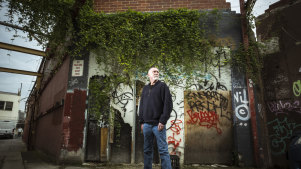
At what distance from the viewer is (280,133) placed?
15.9 feet

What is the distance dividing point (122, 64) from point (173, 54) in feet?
5.22

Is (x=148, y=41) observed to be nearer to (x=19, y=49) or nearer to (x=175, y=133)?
(x=175, y=133)

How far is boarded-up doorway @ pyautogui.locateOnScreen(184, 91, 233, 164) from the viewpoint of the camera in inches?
197

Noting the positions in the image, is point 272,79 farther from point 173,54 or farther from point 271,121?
point 173,54

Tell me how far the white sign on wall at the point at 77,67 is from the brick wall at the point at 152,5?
1.96 metres

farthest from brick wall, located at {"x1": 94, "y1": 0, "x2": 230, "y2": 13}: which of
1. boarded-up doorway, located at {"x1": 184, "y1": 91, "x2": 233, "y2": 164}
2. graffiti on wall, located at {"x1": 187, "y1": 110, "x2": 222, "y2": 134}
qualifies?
graffiti on wall, located at {"x1": 187, "y1": 110, "x2": 222, "y2": 134}

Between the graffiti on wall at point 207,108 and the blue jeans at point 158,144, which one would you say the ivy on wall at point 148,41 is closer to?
the graffiti on wall at point 207,108

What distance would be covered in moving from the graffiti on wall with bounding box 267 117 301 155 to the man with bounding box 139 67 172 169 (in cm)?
384

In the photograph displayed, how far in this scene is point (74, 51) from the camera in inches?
217

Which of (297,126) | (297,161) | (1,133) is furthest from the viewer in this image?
(1,133)

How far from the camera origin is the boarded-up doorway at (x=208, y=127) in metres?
5.00

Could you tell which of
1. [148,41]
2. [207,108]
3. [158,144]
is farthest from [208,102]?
[158,144]

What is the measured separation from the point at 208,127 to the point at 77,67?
4.43 m

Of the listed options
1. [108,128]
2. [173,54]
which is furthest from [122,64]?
[108,128]
